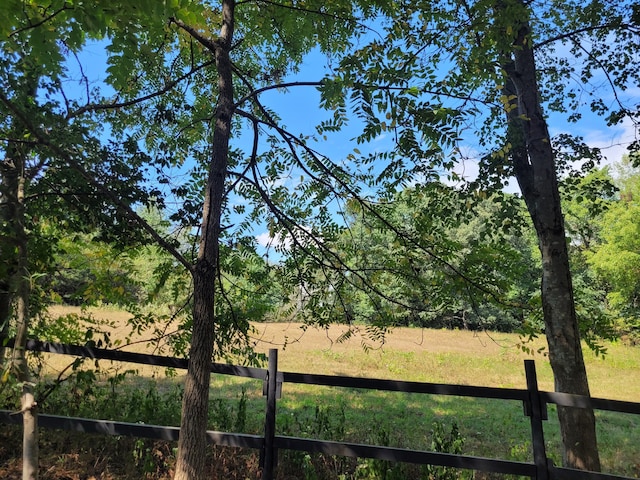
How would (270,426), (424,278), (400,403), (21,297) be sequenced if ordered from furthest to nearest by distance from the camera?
(400,403) → (424,278) → (270,426) → (21,297)

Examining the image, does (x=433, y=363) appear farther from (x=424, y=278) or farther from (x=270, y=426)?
(x=270, y=426)

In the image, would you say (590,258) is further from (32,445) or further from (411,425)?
(32,445)

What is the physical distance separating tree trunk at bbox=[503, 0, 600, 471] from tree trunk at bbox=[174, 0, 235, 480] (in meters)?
2.71

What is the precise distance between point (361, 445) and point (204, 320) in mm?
1716

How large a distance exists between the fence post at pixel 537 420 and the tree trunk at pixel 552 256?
134cm

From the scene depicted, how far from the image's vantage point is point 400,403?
344 inches

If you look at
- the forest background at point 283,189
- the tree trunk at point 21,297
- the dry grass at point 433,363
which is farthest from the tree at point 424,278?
the dry grass at point 433,363

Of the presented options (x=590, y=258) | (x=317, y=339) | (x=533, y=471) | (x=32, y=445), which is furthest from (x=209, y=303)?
(x=590, y=258)

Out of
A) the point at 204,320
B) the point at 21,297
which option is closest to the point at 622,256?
the point at 204,320

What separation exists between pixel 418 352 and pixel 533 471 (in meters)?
12.3

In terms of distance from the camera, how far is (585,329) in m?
4.14

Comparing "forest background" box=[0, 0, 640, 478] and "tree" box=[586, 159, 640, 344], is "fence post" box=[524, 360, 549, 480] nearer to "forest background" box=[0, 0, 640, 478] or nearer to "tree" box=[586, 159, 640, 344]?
"forest background" box=[0, 0, 640, 478]

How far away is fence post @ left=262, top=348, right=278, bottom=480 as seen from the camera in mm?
3094

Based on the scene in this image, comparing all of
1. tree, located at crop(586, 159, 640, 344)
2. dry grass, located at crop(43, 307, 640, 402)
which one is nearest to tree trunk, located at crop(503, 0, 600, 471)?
dry grass, located at crop(43, 307, 640, 402)
